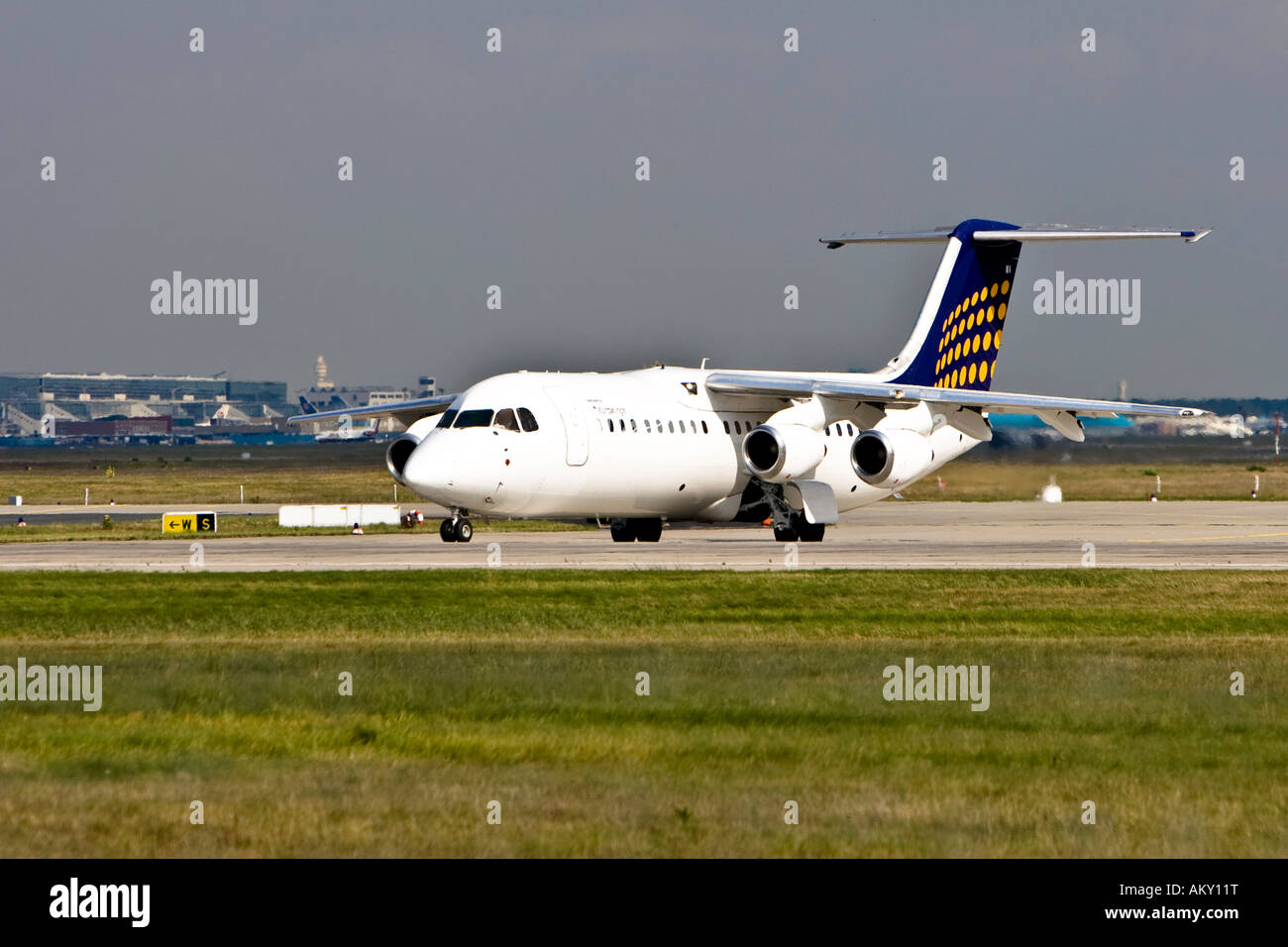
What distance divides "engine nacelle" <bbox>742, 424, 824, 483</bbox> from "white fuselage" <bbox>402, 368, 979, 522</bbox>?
821 millimetres

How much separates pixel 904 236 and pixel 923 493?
1017 inches

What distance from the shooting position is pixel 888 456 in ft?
143

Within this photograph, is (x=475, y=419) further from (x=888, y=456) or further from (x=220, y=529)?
(x=220, y=529)

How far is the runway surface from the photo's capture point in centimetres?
3503

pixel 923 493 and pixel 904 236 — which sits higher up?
pixel 904 236

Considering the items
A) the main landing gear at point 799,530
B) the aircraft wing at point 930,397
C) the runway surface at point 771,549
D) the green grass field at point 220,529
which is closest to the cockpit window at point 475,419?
the runway surface at point 771,549

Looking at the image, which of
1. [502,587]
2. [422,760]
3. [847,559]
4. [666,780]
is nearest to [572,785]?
[666,780]

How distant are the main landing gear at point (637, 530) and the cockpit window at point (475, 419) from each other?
805 cm

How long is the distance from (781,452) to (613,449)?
4765 millimetres

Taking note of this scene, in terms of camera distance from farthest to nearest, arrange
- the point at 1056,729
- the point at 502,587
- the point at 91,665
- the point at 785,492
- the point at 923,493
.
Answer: the point at 923,493 → the point at 785,492 → the point at 502,587 → the point at 91,665 → the point at 1056,729

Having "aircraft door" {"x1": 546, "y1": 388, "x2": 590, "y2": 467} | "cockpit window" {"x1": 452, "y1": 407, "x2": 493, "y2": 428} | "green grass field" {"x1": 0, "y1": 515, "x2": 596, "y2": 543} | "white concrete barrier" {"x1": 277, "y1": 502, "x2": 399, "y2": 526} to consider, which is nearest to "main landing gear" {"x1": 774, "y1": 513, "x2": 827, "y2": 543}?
"green grass field" {"x1": 0, "y1": 515, "x2": 596, "y2": 543}

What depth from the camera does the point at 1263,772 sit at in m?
13.0

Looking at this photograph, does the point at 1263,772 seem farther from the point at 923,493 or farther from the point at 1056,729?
the point at 923,493

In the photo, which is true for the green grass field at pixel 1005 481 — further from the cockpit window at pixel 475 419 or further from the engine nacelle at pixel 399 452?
the cockpit window at pixel 475 419
